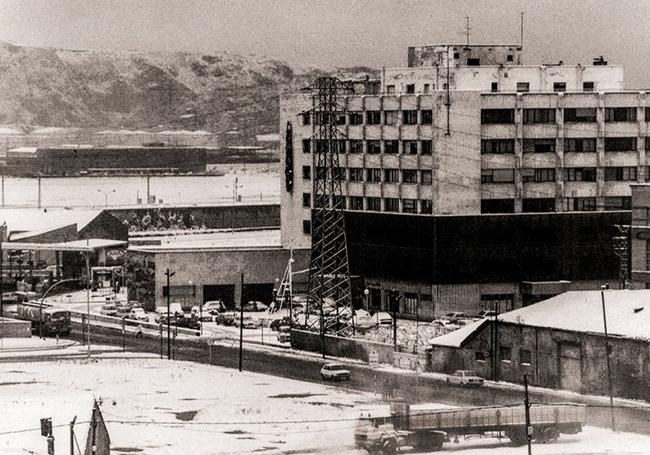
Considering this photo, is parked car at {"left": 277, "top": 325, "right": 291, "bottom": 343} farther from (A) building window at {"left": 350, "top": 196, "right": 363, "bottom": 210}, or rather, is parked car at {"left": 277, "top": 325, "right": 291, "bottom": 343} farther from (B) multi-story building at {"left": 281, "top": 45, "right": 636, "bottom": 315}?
(A) building window at {"left": 350, "top": 196, "right": 363, "bottom": 210}

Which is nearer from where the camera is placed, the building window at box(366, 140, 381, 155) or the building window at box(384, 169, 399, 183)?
the building window at box(384, 169, 399, 183)

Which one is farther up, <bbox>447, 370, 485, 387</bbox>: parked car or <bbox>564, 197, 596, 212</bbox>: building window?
<bbox>564, 197, 596, 212</bbox>: building window

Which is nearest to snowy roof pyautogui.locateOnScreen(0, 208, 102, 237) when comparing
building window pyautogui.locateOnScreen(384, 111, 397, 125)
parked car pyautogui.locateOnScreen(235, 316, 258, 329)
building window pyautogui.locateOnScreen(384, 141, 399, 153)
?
parked car pyautogui.locateOnScreen(235, 316, 258, 329)

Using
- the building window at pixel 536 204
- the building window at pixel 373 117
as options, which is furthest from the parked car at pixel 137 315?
the building window at pixel 536 204

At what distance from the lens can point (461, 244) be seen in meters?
128

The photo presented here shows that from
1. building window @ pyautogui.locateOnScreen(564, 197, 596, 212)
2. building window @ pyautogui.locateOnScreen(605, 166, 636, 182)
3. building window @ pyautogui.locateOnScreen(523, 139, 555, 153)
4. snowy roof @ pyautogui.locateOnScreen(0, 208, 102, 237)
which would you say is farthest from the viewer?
snowy roof @ pyautogui.locateOnScreen(0, 208, 102, 237)

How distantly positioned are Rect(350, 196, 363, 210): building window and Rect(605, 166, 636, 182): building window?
66.6ft

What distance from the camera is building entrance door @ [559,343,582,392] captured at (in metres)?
88.5

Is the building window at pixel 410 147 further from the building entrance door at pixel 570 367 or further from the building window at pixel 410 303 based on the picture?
the building entrance door at pixel 570 367

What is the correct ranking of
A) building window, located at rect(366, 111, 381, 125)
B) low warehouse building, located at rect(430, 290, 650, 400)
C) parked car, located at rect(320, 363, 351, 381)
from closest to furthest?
low warehouse building, located at rect(430, 290, 650, 400) < parked car, located at rect(320, 363, 351, 381) < building window, located at rect(366, 111, 381, 125)

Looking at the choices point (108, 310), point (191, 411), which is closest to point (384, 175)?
point (108, 310)

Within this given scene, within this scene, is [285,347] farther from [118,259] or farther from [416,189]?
[118,259]

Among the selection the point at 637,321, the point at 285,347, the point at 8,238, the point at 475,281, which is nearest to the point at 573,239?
the point at 475,281

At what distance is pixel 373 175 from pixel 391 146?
3494 mm
